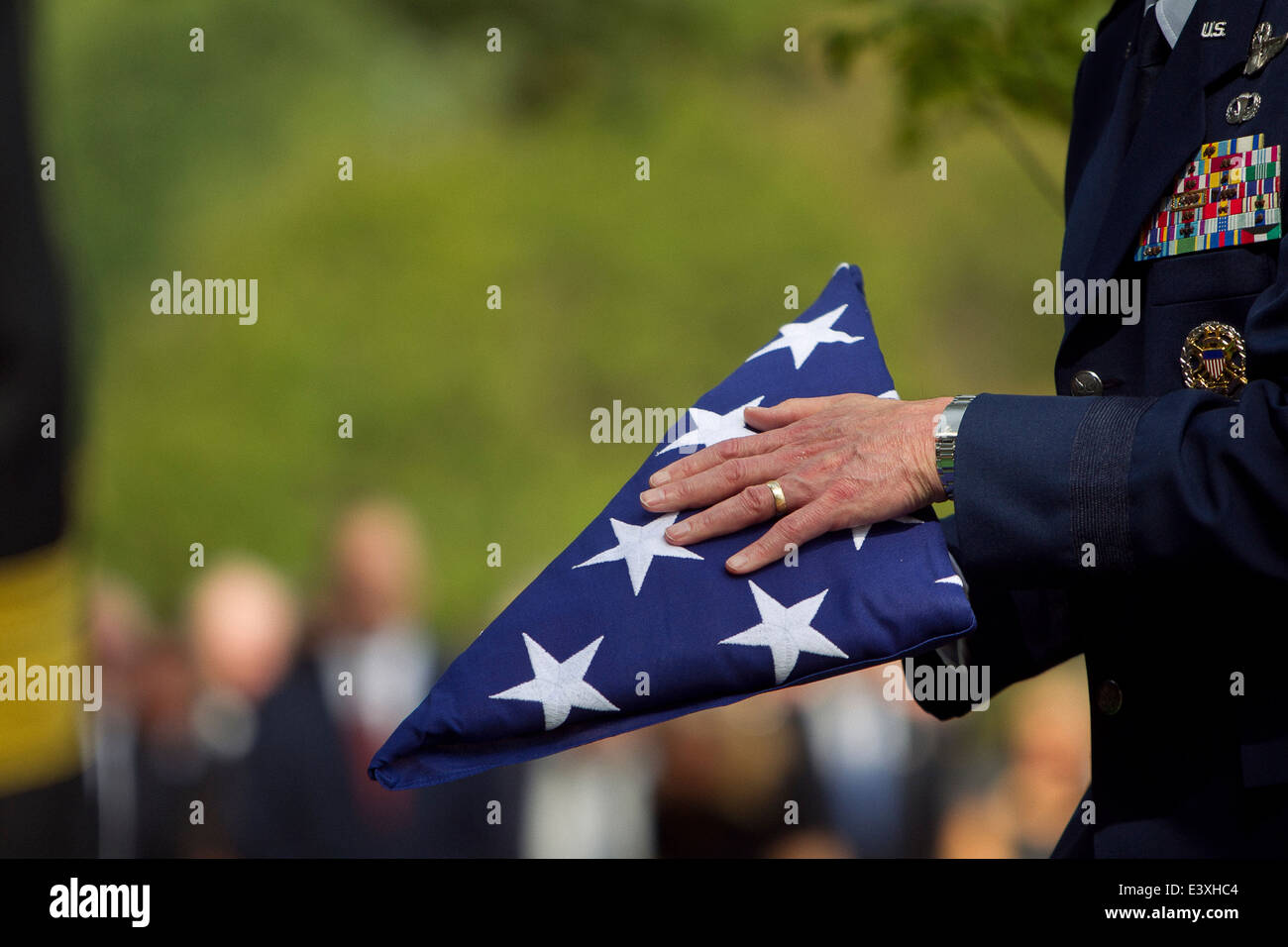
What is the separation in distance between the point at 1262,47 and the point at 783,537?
79 cm

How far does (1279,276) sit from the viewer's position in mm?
1306

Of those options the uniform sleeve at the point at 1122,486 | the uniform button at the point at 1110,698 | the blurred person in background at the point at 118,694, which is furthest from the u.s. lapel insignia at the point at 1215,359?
the blurred person in background at the point at 118,694

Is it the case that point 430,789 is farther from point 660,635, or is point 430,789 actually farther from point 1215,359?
point 1215,359

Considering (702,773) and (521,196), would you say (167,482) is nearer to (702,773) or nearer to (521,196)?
(521,196)

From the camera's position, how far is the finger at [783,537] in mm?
1407

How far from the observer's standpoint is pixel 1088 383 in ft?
5.13

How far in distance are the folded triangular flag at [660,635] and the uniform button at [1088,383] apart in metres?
0.29

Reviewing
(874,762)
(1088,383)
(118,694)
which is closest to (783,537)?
(1088,383)

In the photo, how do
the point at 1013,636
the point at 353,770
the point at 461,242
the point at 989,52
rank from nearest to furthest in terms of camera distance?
the point at 1013,636 < the point at 989,52 < the point at 353,770 < the point at 461,242

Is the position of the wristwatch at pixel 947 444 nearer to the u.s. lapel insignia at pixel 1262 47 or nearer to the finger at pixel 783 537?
the finger at pixel 783 537

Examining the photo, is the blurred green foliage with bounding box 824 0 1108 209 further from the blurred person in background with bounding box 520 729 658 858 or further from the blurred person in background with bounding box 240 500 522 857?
the blurred person in background with bounding box 240 500 522 857

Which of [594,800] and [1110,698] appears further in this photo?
[594,800]

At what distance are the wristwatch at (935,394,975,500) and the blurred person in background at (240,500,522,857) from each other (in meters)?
2.77

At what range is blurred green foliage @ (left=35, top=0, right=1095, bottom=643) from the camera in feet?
16.1
